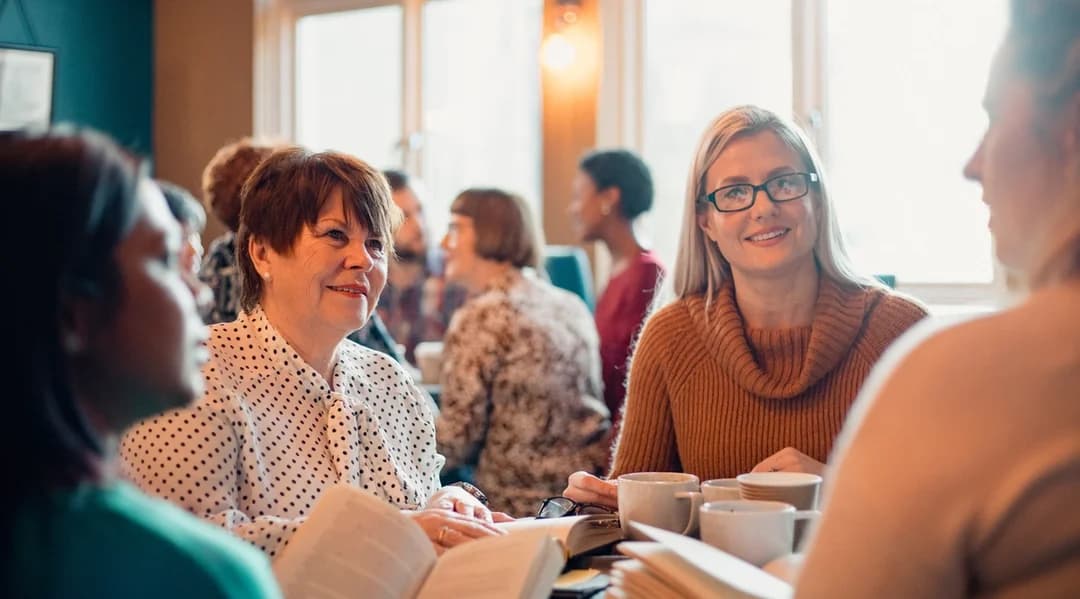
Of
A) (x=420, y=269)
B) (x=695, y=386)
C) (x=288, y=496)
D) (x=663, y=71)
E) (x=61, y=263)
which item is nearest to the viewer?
(x=61, y=263)

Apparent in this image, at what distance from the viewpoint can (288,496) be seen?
1.72 m

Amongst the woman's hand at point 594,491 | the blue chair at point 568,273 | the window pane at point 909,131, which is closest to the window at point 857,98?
the window pane at point 909,131

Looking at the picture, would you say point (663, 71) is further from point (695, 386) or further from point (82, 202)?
point (82, 202)

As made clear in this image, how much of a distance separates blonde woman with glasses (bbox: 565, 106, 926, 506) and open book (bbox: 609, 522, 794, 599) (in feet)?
2.79

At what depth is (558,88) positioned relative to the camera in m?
5.54

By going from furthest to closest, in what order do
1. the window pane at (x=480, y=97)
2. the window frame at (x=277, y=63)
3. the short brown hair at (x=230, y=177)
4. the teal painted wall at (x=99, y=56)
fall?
the window frame at (x=277, y=63) < the teal painted wall at (x=99, y=56) < the window pane at (x=480, y=97) < the short brown hair at (x=230, y=177)

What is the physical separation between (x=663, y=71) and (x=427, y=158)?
140 centimetres

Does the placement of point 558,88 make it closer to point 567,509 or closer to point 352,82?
point 352,82

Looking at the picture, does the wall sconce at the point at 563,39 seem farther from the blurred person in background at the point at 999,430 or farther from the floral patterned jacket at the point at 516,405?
the blurred person in background at the point at 999,430

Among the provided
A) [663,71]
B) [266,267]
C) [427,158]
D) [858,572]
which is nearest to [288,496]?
[266,267]

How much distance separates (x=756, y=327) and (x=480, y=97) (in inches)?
161

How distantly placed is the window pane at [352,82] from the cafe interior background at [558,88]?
0.04 feet

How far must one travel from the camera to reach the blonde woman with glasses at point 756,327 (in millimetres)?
2041

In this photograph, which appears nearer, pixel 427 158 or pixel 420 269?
pixel 420 269
